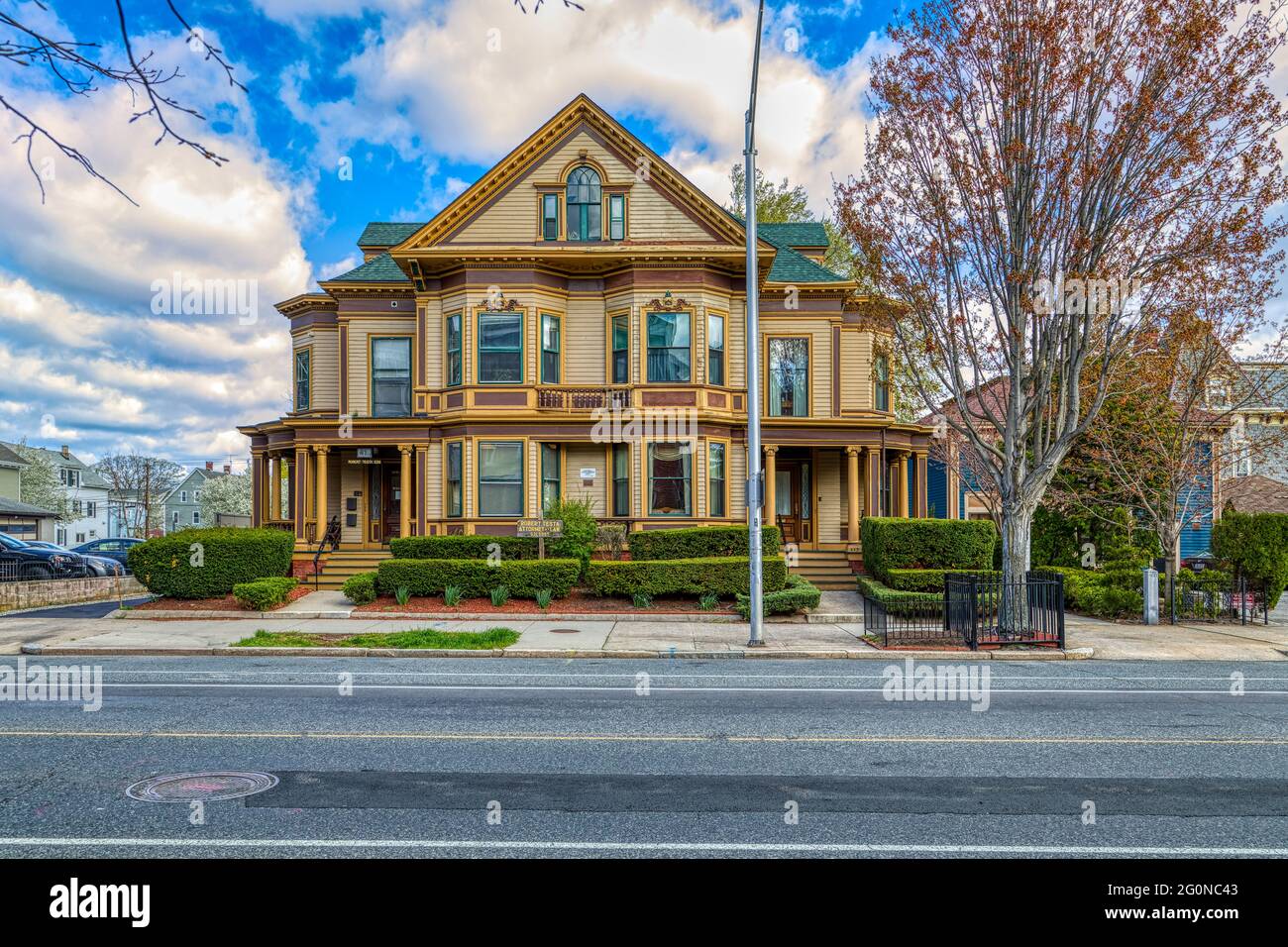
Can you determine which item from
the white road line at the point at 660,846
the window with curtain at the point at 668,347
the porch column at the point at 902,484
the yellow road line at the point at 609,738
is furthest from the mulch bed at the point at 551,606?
the white road line at the point at 660,846

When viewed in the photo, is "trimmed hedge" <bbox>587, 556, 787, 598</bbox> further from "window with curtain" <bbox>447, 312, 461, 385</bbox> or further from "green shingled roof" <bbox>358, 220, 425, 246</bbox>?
"green shingled roof" <bbox>358, 220, 425, 246</bbox>

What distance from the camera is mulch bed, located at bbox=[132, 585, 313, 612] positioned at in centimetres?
1939

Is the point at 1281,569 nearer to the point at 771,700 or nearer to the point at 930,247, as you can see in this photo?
the point at 930,247

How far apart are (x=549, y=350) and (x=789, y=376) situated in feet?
25.7

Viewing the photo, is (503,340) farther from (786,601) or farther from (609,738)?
(609,738)

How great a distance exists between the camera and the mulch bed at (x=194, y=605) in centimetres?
1939

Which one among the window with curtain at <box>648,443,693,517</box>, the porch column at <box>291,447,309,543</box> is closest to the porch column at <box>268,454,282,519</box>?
the porch column at <box>291,447,309,543</box>

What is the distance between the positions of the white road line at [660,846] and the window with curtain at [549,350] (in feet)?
65.0

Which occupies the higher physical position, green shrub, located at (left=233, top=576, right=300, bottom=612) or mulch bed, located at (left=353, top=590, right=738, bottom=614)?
green shrub, located at (left=233, top=576, right=300, bottom=612)

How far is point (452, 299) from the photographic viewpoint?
24641mm

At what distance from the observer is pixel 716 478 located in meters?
24.2

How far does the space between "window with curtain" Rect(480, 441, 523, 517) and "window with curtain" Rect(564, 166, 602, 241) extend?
252 inches

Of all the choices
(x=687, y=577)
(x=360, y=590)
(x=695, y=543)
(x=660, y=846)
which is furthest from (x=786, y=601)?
(x=660, y=846)
